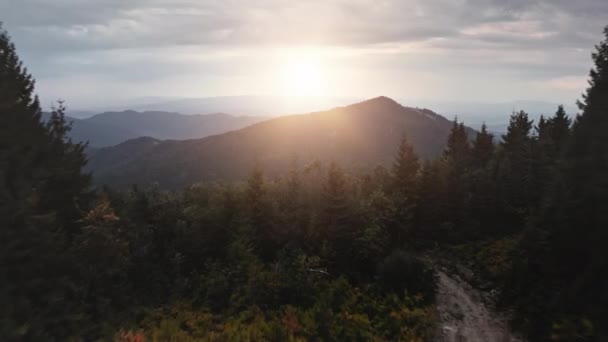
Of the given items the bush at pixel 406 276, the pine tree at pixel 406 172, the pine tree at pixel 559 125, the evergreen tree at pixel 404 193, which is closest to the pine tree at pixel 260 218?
the bush at pixel 406 276

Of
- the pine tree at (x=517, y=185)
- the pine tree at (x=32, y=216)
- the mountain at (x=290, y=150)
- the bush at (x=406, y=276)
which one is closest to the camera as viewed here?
the pine tree at (x=32, y=216)

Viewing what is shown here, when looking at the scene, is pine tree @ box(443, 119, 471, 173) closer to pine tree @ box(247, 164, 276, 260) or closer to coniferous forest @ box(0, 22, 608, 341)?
coniferous forest @ box(0, 22, 608, 341)

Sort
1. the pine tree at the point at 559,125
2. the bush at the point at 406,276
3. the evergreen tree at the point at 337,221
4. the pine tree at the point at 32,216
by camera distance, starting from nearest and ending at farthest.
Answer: the pine tree at the point at 32,216 → the bush at the point at 406,276 → the evergreen tree at the point at 337,221 → the pine tree at the point at 559,125

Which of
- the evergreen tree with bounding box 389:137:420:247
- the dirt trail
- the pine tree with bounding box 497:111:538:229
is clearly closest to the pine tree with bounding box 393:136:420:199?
the evergreen tree with bounding box 389:137:420:247

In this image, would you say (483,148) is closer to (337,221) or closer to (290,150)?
(337,221)

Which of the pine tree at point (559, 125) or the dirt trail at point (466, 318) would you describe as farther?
the pine tree at point (559, 125)

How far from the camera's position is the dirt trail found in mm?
17242

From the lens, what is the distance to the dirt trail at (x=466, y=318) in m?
17.2

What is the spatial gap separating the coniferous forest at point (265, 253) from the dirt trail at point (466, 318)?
643mm

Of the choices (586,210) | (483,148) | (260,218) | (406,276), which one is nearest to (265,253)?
(260,218)

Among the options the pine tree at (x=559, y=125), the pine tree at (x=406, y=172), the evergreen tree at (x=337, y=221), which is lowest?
the evergreen tree at (x=337, y=221)

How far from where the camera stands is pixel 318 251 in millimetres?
26359

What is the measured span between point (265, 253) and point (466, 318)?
14.1 meters

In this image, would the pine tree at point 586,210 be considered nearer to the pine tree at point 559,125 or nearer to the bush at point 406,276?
the bush at point 406,276
